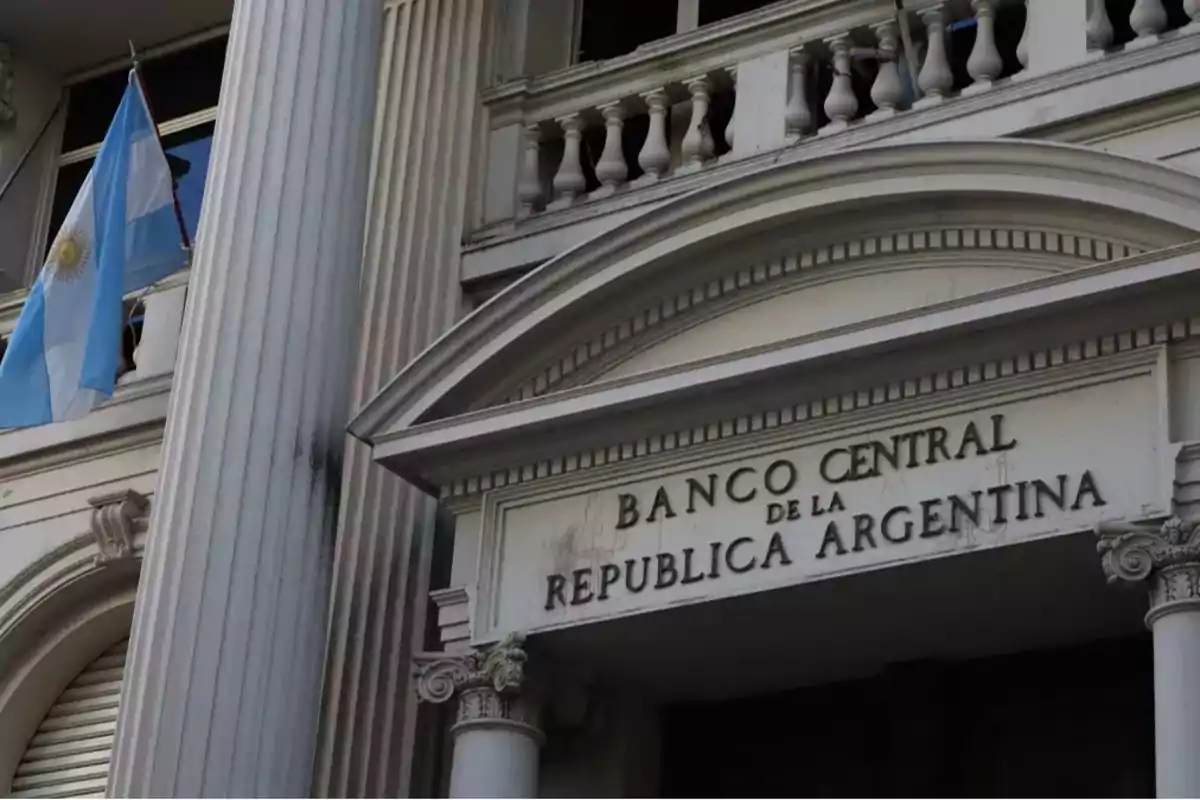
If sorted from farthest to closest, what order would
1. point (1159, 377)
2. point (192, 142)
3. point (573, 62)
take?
1. point (192, 142)
2. point (573, 62)
3. point (1159, 377)

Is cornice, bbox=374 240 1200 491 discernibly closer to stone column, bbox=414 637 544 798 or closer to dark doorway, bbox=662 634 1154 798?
stone column, bbox=414 637 544 798

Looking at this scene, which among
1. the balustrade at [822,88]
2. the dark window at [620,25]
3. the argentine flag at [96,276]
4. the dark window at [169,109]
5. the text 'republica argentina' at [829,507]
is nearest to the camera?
the text 'republica argentina' at [829,507]

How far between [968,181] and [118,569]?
462 cm

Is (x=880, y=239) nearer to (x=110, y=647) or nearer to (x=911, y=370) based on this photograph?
(x=911, y=370)

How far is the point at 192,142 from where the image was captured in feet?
42.0

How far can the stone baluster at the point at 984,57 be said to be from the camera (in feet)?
30.5

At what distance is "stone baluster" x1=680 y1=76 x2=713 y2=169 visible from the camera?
9.95 m

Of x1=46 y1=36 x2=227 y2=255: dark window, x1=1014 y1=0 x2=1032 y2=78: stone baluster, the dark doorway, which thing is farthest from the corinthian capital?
x1=46 y1=36 x2=227 y2=255: dark window

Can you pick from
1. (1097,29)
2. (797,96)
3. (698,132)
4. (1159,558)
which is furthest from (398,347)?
(1159,558)

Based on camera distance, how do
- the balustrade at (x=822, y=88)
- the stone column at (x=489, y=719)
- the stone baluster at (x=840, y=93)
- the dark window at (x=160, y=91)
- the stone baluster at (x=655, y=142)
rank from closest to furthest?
the stone column at (x=489, y=719) < the balustrade at (x=822, y=88) < the stone baluster at (x=840, y=93) < the stone baluster at (x=655, y=142) < the dark window at (x=160, y=91)

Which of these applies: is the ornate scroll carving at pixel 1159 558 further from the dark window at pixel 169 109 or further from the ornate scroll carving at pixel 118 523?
the dark window at pixel 169 109

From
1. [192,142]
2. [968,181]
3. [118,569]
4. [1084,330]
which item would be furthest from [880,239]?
[192,142]

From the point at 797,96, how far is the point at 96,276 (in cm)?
294

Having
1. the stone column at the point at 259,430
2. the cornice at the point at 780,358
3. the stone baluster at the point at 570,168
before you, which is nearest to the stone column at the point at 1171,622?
the cornice at the point at 780,358
